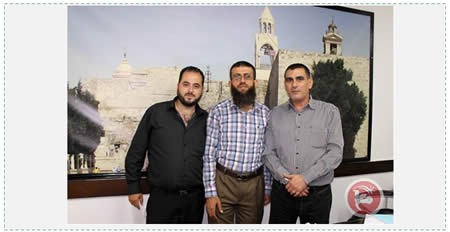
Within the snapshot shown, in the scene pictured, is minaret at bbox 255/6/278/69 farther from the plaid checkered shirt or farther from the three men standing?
the plaid checkered shirt

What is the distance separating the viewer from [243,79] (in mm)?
1941

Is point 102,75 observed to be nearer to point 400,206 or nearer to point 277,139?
point 277,139

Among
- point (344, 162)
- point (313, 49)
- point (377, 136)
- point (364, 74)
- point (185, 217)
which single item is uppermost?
→ point (313, 49)

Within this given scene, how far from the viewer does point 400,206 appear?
72.2 inches

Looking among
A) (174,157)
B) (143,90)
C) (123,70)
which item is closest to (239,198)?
(174,157)

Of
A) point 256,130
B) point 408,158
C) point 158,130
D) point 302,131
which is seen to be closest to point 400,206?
point 408,158

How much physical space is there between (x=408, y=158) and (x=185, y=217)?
1.51 metres

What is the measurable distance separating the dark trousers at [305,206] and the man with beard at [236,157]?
13cm

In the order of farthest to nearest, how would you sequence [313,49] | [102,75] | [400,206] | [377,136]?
[377,136] → [313,49] → [102,75] → [400,206]

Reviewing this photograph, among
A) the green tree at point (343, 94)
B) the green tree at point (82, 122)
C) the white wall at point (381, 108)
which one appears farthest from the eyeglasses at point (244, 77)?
the white wall at point (381, 108)

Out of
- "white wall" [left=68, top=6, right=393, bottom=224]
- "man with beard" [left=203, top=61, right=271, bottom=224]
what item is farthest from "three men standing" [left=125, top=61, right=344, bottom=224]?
"white wall" [left=68, top=6, right=393, bottom=224]

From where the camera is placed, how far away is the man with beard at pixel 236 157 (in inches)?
74.2

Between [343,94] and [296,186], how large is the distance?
1278 millimetres
